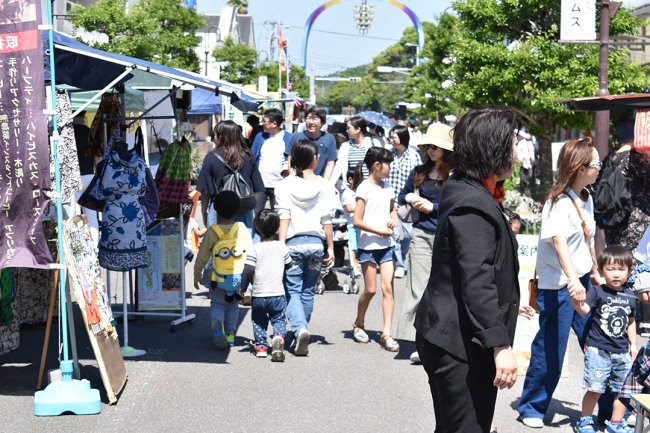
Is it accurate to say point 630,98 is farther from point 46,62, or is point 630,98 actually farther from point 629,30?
point 629,30

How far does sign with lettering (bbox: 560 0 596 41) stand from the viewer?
441 inches

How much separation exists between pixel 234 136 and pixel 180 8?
73.4 ft

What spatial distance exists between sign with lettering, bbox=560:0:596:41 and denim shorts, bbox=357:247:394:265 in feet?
16.0

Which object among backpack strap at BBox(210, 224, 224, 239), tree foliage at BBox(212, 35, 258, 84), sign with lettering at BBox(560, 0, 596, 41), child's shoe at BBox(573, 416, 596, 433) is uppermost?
tree foliage at BBox(212, 35, 258, 84)

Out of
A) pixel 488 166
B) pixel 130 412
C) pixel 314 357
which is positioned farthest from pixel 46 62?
pixel 488 166

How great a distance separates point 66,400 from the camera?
19.6ft

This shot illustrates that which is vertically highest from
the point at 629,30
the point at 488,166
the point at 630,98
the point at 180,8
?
the point at 180,8

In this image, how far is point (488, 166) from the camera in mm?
3529

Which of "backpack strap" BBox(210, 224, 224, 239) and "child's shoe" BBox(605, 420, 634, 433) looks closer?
"child's shoe" BBox(605, 420, 634, 433)

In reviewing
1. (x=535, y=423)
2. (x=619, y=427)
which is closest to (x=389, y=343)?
(x=535, y=423)

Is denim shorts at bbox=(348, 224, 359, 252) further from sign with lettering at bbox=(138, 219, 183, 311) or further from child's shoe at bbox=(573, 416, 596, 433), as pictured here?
child's shoe at bbox=(573, 416, 596, 433)

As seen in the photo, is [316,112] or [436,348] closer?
[436,348]

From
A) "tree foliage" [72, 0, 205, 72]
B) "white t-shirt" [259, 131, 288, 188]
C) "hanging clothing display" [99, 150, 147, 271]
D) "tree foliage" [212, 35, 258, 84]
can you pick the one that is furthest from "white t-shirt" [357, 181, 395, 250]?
"tree foliage" [212, 35, 258, 84]

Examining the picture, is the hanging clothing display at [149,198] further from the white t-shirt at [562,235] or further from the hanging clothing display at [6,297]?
the white t-shirt at [562,235]
